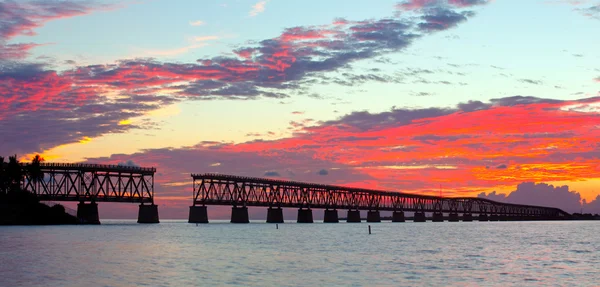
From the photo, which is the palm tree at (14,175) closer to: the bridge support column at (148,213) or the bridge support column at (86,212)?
the bridge support column at (86,212)

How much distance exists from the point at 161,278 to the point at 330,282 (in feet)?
40.7

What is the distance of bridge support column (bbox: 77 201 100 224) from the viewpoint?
169 m

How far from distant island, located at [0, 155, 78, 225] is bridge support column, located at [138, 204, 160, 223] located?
23768 millimetres

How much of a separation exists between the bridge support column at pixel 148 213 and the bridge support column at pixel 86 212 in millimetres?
14663

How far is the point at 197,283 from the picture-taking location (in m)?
48.8

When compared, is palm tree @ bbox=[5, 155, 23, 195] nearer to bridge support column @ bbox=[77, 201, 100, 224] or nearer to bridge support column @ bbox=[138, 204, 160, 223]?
bridge support column @ bbox=[77, 201, 100, 224]

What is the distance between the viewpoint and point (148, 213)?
189 m

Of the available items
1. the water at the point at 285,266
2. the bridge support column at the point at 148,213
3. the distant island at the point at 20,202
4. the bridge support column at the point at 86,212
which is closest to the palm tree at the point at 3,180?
the distant island at the point at 20,202

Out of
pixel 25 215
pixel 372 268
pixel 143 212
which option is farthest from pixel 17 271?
pixel 143 212

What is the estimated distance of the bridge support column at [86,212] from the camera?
16912cm

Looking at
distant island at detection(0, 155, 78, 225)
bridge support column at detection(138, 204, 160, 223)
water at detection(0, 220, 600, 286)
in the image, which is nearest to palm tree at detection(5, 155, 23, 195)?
distant island at detection(0, 155, 78, 225)

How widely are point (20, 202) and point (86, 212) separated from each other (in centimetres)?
1844

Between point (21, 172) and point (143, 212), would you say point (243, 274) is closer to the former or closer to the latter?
point (21, 172)

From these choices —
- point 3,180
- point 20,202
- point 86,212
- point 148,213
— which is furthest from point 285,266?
point 148,213
